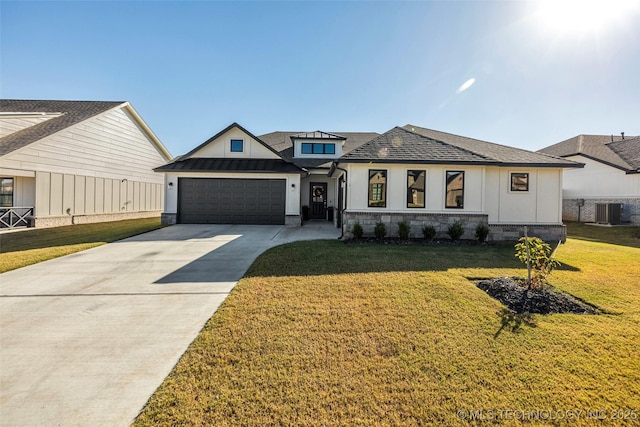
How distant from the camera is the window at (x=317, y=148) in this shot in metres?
18.0

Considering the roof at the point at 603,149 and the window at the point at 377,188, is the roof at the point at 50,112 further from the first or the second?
the roof at the point at 603,149

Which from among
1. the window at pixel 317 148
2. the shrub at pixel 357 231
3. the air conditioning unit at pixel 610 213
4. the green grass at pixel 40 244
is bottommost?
the green grass at pixel 40 244

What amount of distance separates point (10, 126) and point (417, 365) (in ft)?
75.8

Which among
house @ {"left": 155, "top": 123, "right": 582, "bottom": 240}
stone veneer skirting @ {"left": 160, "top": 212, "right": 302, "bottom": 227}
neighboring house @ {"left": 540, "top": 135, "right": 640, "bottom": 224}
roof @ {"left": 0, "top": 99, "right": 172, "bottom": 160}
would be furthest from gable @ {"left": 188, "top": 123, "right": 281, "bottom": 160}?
neighboring house @ {"left": 540, "top": 135, "right": 640, "bottom": 224}

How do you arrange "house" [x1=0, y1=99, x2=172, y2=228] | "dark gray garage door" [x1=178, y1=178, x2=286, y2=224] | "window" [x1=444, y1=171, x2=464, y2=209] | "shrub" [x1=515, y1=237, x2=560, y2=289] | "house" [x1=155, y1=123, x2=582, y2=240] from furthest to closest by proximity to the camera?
"dark gray garage door" [x1=178, y1=178, x2=286, y2=224], "house" [x1=0, y1=99, x2=172, y2=228], "window" [x1=444, y1=171, x2=464, y2=209], "house" [x1=155, y1=123, x2=582, y2=240], "shrub" [x1=515, y1=237, x2=560, y2=289]

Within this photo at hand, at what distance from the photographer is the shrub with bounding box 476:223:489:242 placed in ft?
33.0

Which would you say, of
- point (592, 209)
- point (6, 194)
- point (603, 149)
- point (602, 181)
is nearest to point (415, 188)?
point (592, 209)

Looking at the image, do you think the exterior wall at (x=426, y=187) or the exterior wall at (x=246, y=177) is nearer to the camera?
the exterior wall at (x=426, y=187)

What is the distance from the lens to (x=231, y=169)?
14102mm

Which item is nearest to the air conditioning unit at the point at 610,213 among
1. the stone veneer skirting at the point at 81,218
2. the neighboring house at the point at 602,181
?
the neighboring house at the point at 602,181

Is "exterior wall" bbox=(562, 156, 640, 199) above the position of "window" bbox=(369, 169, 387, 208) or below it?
above

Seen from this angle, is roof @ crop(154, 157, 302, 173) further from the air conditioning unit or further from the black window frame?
the air conditioning unit

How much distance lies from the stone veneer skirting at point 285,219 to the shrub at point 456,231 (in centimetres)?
752

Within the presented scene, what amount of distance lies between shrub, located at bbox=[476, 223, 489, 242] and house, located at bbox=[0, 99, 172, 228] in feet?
68.1
